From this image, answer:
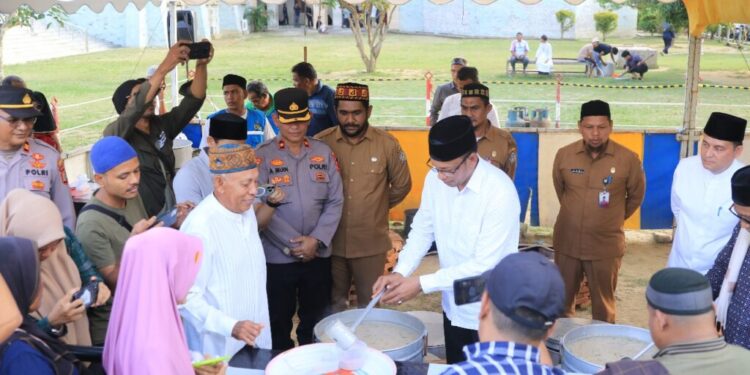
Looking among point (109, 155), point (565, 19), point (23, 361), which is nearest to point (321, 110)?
point (109, 155)

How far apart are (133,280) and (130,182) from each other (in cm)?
112

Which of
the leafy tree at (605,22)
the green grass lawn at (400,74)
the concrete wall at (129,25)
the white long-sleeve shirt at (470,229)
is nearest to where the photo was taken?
the white long-sleeve shirt at (470,229)

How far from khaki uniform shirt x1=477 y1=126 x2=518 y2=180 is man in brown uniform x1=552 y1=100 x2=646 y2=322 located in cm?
41

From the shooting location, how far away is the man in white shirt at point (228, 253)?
3086 millimetres

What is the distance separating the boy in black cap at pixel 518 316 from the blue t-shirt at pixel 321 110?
4.47m

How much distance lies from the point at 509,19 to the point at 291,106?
1209 inches

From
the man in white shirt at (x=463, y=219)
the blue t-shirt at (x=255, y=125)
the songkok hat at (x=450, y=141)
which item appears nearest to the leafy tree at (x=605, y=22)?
the blue t-shirt at (x=255, y=125)

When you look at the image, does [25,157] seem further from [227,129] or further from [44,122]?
[44,122]

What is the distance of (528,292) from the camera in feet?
6.03

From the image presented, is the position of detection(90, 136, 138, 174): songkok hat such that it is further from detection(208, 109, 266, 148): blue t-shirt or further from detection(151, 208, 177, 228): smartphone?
detection(208, 109, 266, 148): blue t-shirt

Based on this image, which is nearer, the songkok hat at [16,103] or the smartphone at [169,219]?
the smartphone at [169,219]

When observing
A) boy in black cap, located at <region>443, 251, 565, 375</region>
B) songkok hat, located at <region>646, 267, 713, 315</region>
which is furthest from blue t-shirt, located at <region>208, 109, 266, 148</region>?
boy in black cap, located at <region>443, 251, 565, 375</region>

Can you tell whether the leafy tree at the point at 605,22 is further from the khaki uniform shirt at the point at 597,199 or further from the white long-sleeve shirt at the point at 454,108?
the khaki uniform shirt at the point at 597,199

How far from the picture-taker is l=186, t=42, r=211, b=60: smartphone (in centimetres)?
473
